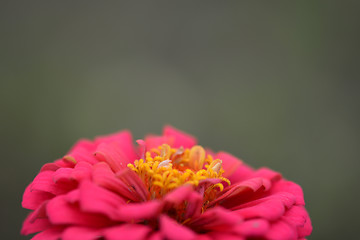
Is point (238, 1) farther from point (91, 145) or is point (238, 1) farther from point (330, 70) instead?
point (91, 145)

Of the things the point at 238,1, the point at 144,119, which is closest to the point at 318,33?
the point at 238,1

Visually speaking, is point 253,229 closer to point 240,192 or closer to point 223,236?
point 223,236

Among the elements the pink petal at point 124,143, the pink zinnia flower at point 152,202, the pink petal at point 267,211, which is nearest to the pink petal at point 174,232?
the pink zinnia flower at point 152,202

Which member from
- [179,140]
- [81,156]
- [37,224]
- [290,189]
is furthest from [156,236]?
[179,140]

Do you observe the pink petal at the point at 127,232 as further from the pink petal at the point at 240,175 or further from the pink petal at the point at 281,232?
the pink petal at the point at 240,175

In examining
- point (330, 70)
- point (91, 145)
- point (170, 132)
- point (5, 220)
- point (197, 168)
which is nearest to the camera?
point (197, 168)

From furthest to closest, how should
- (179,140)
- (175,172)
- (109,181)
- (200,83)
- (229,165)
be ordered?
(200,83) < (179,140) < (229,165) < (175,172) < (109,181)

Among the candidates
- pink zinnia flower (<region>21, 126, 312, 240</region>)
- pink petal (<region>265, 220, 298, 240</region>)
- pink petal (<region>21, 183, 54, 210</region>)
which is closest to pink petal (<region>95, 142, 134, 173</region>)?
pink zinnia flower (<region>21, 126, 312, 240</region>)
